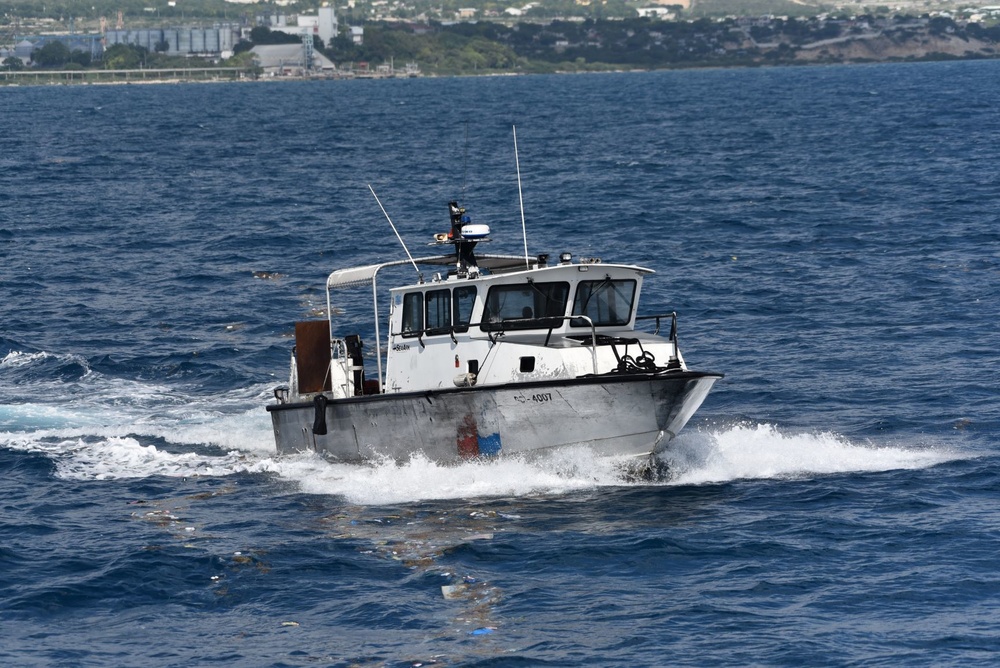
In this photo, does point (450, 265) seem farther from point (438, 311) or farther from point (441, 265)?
point (438, 311)

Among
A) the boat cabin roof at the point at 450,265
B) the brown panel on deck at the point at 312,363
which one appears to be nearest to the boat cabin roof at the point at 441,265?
the boat cabin roof at the point at 450,265

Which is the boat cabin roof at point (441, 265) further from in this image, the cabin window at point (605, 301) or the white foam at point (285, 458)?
the white foam at point (285, 458)

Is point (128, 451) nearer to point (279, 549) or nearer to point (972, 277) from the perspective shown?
point (279, 549)

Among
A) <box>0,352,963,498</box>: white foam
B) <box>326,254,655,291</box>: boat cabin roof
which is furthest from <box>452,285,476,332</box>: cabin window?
<box>0,352,963,498</box>: white foam

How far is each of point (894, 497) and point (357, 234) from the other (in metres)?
32.8

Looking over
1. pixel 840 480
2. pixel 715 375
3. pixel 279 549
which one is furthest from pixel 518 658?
pixel 840 480

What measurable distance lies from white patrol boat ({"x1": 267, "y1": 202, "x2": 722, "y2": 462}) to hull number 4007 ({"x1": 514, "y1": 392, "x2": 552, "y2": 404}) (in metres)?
0.01

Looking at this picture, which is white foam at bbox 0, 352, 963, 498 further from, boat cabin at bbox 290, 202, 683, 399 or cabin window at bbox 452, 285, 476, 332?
cabin window at bbox 452, 285, 476, 332

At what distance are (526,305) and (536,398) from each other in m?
1.71

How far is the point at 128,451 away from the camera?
2541cm

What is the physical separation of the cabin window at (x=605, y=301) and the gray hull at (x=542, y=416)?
64.5 inches

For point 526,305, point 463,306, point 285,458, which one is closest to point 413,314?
point 463,306

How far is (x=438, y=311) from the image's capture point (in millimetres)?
22703

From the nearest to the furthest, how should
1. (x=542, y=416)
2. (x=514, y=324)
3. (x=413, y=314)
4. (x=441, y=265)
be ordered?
1. (x=542, y=416)
2. (x=514, y=324)
3. (x=413, y=314)
4. (x=441, y=265)
